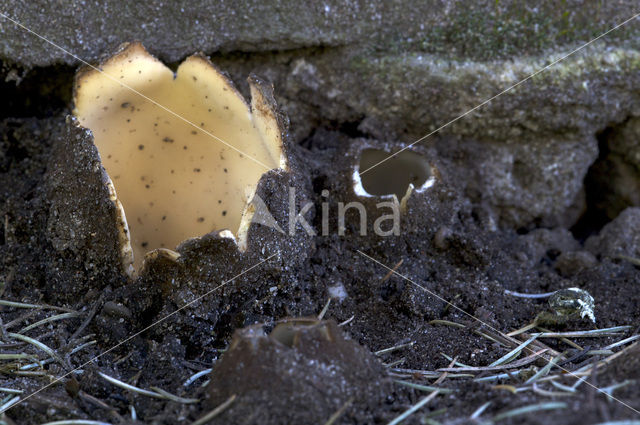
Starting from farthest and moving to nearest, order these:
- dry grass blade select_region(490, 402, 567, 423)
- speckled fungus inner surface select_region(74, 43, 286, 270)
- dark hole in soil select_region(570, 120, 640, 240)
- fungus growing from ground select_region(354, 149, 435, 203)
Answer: dark hole in soil select_region(570, 120, 640, 240) → fungus growing from ground select_region(354, 149, 435, 203) → speckled fungus inner surface select_region(74, 43, 286, 270) → dry grass blade select_region(490, 402, 567, 423)

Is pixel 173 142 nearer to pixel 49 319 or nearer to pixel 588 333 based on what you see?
pixel 49 319

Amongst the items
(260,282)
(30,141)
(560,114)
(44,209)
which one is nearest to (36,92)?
(30,141)

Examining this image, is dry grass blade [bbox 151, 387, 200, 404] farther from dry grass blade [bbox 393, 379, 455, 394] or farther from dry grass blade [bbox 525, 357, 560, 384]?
dry grass blade [bbox 525, 357, 560, 384]

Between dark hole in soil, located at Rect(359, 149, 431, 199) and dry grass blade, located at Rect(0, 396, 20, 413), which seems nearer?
dry grass blade, located at Rect(0, 396, 20, 413)

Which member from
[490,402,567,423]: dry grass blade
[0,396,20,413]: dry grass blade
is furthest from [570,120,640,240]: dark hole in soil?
[0,396,20,413]: dry grass blade

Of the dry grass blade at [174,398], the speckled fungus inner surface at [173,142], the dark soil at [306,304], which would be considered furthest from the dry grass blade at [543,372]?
the speckled fungus inner surface at [173,142]

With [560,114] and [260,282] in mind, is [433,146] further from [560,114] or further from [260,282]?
[260,282]

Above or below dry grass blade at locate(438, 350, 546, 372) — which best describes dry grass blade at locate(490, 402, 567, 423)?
above
